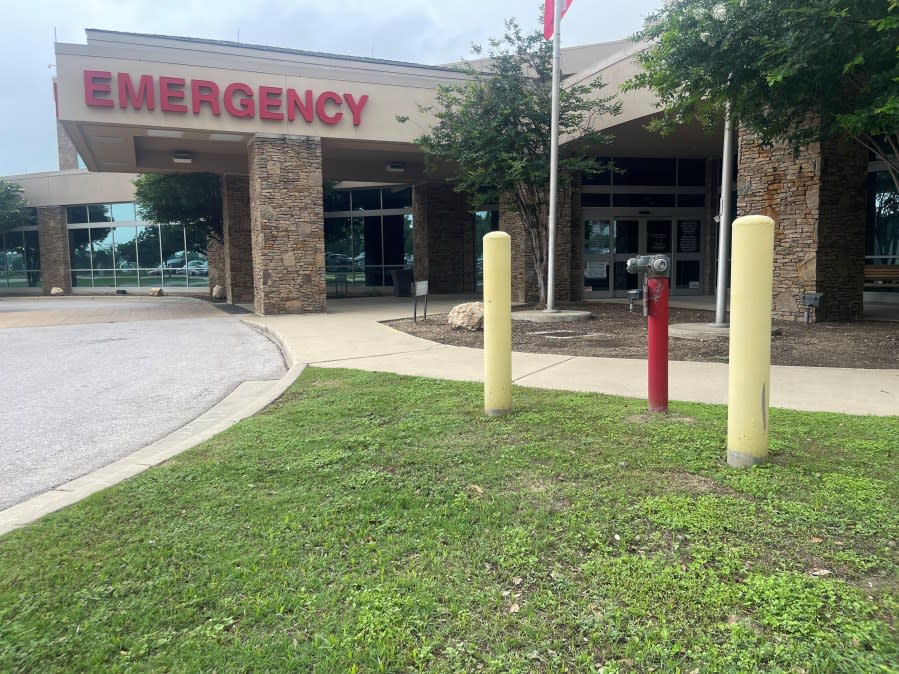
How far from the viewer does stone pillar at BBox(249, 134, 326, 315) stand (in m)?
16.5

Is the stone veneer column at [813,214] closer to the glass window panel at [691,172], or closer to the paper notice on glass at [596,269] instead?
the paper notice on glass at [596,269]

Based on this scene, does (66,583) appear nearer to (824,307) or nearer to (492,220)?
(824,307)

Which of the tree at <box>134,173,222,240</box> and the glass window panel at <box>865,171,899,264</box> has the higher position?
the tree at <box>134,173,222,240</box>

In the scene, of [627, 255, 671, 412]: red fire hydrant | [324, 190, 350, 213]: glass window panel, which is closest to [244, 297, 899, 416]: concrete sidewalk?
[627, 255, 671, 412]: red fire hydrant

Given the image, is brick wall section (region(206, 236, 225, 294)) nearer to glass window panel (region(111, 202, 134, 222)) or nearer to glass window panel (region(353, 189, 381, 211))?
glass window panel (region(353, 189, 381, 211))

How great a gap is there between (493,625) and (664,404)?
3311 millimetres

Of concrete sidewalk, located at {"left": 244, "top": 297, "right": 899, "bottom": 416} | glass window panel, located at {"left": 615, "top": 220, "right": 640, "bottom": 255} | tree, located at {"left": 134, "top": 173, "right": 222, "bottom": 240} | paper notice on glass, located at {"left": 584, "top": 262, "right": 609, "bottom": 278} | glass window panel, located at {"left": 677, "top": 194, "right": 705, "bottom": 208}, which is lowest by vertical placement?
concrete sidewalk, located at {"left": 244, "top": 297, "right": 899, "bottom": 416}

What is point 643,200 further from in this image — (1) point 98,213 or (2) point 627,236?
(1) point 98,213

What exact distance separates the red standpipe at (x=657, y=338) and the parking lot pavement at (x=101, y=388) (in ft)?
13.3

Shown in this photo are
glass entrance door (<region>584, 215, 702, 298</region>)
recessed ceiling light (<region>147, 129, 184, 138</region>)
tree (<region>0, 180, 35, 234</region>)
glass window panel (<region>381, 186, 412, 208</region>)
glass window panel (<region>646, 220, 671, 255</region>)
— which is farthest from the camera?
tree (<region>0, 180, 35, 234</region>)

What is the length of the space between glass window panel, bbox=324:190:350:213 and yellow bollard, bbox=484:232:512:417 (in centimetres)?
2416

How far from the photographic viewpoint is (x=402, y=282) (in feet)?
82.9

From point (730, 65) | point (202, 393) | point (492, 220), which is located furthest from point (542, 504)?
point (492, 220)

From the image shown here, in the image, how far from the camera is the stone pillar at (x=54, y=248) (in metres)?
34.9
